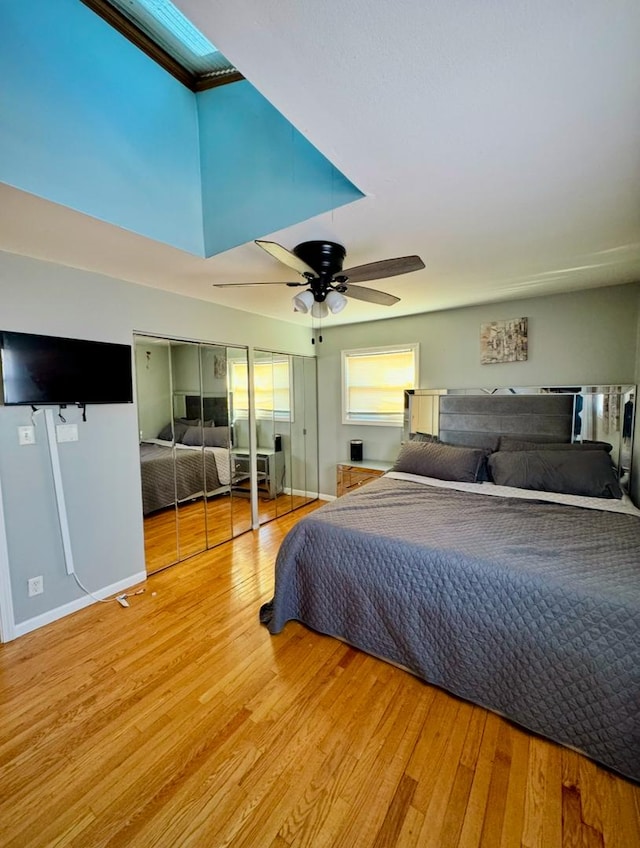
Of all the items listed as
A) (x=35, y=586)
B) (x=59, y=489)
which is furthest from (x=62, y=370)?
(x=35, y=586)

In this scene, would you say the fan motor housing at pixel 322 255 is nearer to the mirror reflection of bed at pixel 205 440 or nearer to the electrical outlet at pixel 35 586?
the mirror reflection of bed at pixel 205 440

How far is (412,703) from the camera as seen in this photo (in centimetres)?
169

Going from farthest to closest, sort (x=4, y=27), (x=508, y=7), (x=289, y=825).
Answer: (x=4, y=27)
(x=289, y=825)
(x=508, y=7)

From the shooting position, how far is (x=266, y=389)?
4.02 meters

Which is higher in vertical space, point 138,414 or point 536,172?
point 536,172

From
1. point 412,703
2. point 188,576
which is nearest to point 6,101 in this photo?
point 188,576

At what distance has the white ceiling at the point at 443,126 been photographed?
92cm

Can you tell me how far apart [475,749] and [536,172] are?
238cm

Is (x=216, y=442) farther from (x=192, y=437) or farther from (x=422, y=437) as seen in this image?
(x=422, y=437)

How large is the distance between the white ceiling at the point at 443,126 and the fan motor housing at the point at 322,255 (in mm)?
49

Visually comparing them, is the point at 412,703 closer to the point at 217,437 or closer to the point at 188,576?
the point at 188,576

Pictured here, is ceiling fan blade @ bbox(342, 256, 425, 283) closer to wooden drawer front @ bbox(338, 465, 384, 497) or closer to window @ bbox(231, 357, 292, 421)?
window @ bbox(231, 357, 292, 421)

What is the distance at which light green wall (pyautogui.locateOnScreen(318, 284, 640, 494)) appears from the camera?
296cm

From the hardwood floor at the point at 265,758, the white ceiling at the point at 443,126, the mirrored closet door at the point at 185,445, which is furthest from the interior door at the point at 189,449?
the hardwood floor at the point at 265,758
